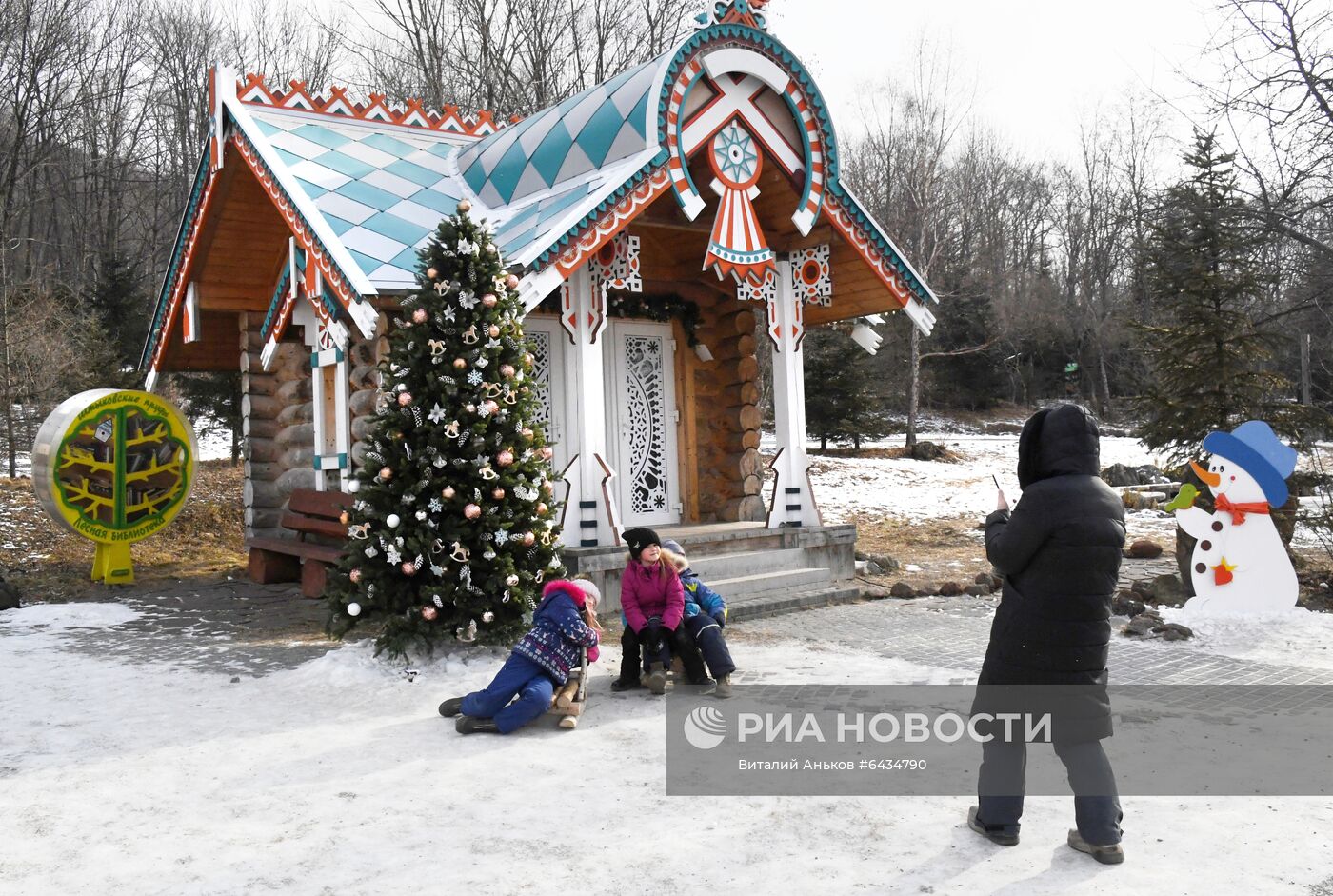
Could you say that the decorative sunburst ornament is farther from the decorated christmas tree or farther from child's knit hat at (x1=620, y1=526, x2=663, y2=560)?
child's knit hat at (x1=620, y1=526, x2=663, y2=560)

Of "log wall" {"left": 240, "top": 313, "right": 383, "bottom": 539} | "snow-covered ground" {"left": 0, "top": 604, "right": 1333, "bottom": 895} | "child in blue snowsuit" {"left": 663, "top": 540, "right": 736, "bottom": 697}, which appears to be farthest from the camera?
"log wall" {"left": 240, "top": 313, "right": 383, "bottom": 539}

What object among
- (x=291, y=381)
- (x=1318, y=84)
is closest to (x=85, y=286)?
(x=291, y=381)

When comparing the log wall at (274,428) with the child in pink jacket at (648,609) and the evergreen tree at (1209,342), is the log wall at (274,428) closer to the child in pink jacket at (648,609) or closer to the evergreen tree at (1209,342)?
the child in pink jacket at (648,609)

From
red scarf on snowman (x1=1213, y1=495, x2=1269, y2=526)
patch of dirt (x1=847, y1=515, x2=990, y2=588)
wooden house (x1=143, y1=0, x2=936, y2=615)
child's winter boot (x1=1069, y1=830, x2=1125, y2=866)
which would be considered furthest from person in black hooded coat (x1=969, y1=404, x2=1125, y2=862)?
patch of dirt (x1=847, y1=515, x2=990, y2=588)

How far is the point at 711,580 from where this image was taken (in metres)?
9.29

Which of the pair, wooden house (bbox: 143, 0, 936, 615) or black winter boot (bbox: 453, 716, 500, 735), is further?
wooden house (bbox: 143, 0, 936, 615)

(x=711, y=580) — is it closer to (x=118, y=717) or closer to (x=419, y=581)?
(x=419, y=581)

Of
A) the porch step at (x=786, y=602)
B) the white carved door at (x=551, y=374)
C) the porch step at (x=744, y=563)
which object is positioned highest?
the white carved door at (x=551, y=374)

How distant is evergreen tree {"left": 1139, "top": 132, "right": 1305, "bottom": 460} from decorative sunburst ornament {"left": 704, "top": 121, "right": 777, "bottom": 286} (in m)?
4.02

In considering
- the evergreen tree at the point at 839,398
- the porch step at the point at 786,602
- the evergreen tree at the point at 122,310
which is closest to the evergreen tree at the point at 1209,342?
the porch step at the point at 786,602

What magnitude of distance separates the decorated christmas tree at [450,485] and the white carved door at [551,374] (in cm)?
290

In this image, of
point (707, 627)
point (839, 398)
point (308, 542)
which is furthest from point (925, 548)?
point (839, 398)

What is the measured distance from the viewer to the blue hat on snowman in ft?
24.7

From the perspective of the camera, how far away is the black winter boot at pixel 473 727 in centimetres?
531
